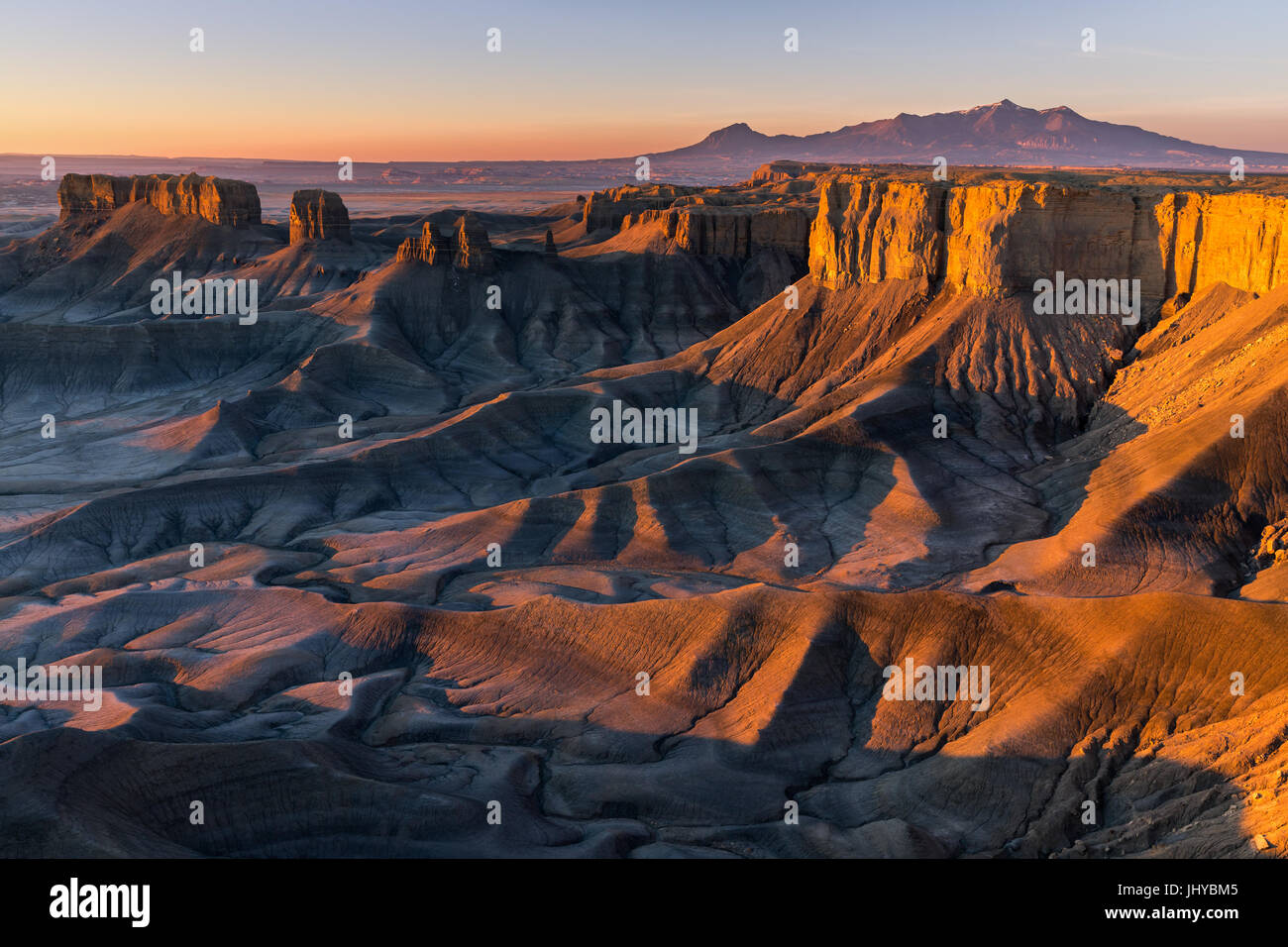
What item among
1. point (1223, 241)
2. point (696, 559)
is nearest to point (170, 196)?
point (696, 559)

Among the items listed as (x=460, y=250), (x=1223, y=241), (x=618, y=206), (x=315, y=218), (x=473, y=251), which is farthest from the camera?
(x=618, y=206)

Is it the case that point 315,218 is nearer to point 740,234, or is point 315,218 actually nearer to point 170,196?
point 170,196

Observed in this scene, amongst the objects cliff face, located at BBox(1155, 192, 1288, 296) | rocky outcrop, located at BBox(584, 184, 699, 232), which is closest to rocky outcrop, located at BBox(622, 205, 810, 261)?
rocky outcrop, located at BBox(584, 184, 699, 232)

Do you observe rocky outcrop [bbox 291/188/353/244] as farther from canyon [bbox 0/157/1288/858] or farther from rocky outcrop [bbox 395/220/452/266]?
canyon [bbox 0/157/1288/858]

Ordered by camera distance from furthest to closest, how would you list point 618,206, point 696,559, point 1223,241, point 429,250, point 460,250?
point 618,206 → point 460,250 → point 429,250 → point 1223,241 → point 696,559

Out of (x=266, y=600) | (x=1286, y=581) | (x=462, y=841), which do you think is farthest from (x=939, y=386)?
(x=462, y=841)
